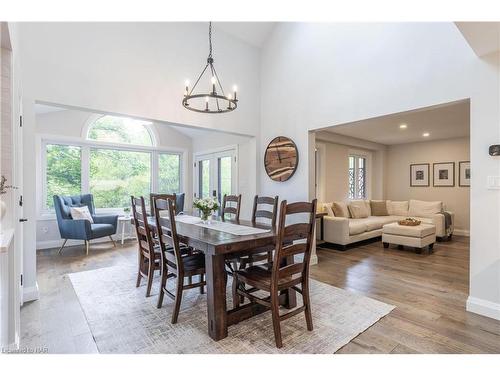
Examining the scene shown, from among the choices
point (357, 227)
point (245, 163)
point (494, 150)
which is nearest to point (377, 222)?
point (357, 227)

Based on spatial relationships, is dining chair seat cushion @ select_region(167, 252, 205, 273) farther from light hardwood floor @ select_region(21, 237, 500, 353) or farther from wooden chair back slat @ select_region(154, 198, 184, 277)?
light hardwood floor @ select_region(21, 237, 500, 353)

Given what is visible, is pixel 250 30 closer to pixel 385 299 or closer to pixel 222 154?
pixel 222 154

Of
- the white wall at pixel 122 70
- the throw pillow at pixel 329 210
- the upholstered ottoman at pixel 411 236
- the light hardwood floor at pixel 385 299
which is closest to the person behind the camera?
the light hardwood floor at pixel 385 299

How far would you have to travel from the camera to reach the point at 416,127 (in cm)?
542

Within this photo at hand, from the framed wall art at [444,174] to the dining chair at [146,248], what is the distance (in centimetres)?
699

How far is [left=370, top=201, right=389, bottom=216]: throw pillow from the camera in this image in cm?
649

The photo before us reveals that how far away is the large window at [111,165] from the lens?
5113 millimetres

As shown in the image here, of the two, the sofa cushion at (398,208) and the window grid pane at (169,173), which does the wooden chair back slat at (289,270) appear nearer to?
the window grid pane at (169,173)

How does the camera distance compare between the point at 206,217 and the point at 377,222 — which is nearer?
A: the point at 206,217

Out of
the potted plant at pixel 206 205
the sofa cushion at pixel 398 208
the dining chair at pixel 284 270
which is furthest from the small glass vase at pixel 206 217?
the sofa cushion at pixel 398 208

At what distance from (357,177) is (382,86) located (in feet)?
14.2

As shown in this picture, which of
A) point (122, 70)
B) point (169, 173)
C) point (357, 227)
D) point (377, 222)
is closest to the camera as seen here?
point (122, 70)

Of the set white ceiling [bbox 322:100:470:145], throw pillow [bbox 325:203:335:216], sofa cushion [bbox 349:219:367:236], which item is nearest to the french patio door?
throw pillow [bbox 325:203:335:216]

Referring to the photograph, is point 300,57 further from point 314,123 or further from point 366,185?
point 366,185
